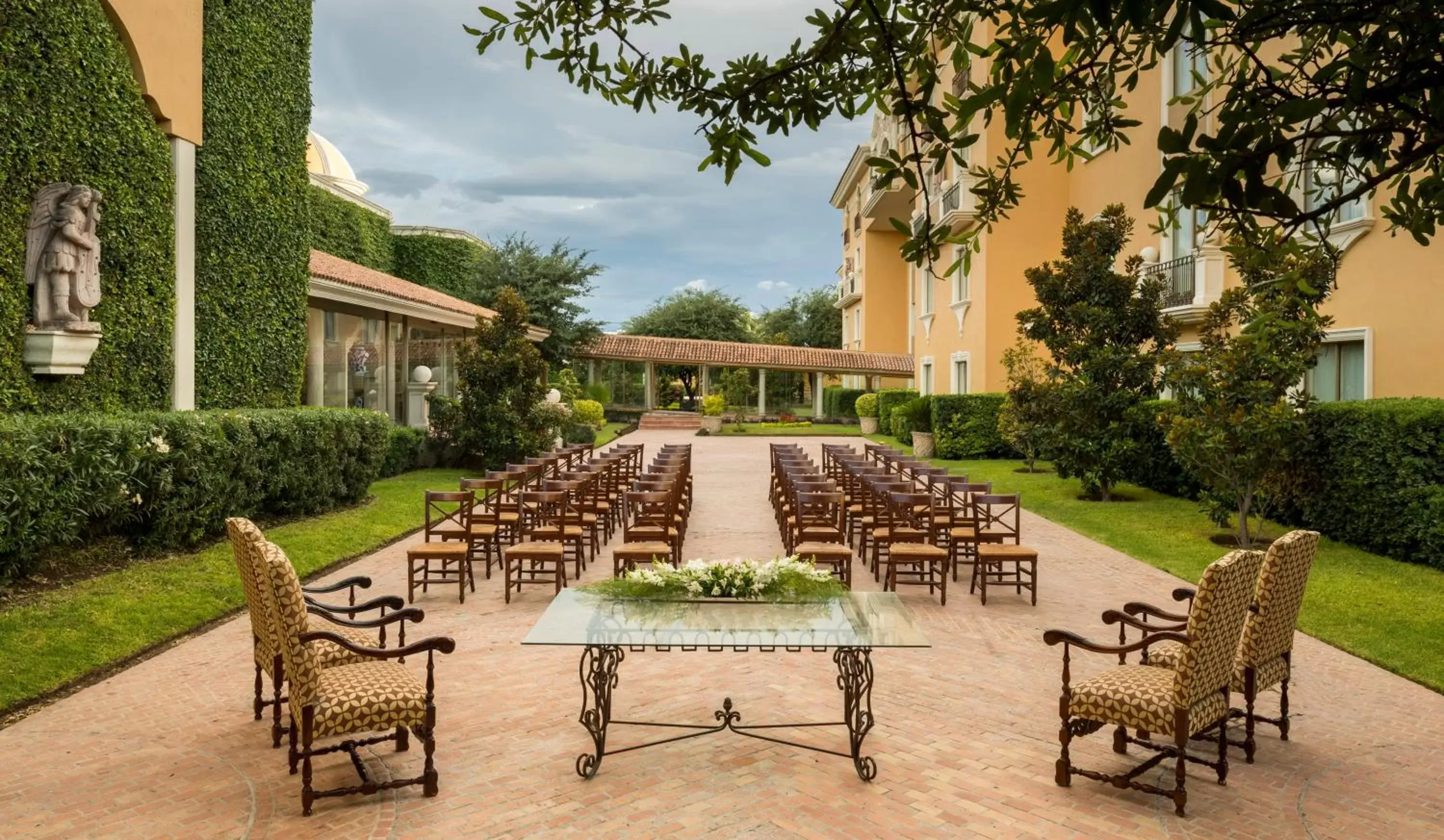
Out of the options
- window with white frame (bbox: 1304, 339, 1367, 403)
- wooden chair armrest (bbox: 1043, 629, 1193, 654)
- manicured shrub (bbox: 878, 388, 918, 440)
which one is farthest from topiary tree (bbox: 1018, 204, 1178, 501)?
manicured shrub (bbox: 878, 388, 918, 440)

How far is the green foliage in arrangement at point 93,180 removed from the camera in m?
9.33

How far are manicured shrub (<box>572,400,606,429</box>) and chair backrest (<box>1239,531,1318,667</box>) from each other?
A: 24.8 meters

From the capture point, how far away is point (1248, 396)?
36.8ft

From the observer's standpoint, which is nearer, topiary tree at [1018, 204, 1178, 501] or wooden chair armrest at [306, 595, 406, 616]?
wooden chair armrest at [306, 595, 406, 616]

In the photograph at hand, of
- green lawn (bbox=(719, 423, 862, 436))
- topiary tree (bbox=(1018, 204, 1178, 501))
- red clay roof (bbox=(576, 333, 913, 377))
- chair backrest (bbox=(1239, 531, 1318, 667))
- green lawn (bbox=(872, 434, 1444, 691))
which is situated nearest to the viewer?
chair backrest (bbox=(1239, 531, 1318, 667))

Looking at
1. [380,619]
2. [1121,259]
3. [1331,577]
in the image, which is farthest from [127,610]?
[1121,259]

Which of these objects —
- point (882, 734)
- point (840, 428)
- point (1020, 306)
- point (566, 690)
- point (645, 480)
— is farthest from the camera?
point (840, 428)

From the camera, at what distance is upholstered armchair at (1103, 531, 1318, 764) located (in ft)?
Answer: 15.7

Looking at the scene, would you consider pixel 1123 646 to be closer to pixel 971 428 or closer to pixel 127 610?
pixel 127 610

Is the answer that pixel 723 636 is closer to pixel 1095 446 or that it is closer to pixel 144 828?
pixel 144 828

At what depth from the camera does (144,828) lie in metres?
4.14

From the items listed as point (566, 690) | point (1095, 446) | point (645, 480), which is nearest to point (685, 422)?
point (1095, 446)

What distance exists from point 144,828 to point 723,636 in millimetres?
2652

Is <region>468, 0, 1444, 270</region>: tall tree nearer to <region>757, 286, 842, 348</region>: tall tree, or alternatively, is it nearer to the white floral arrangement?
the white floral arrangement
